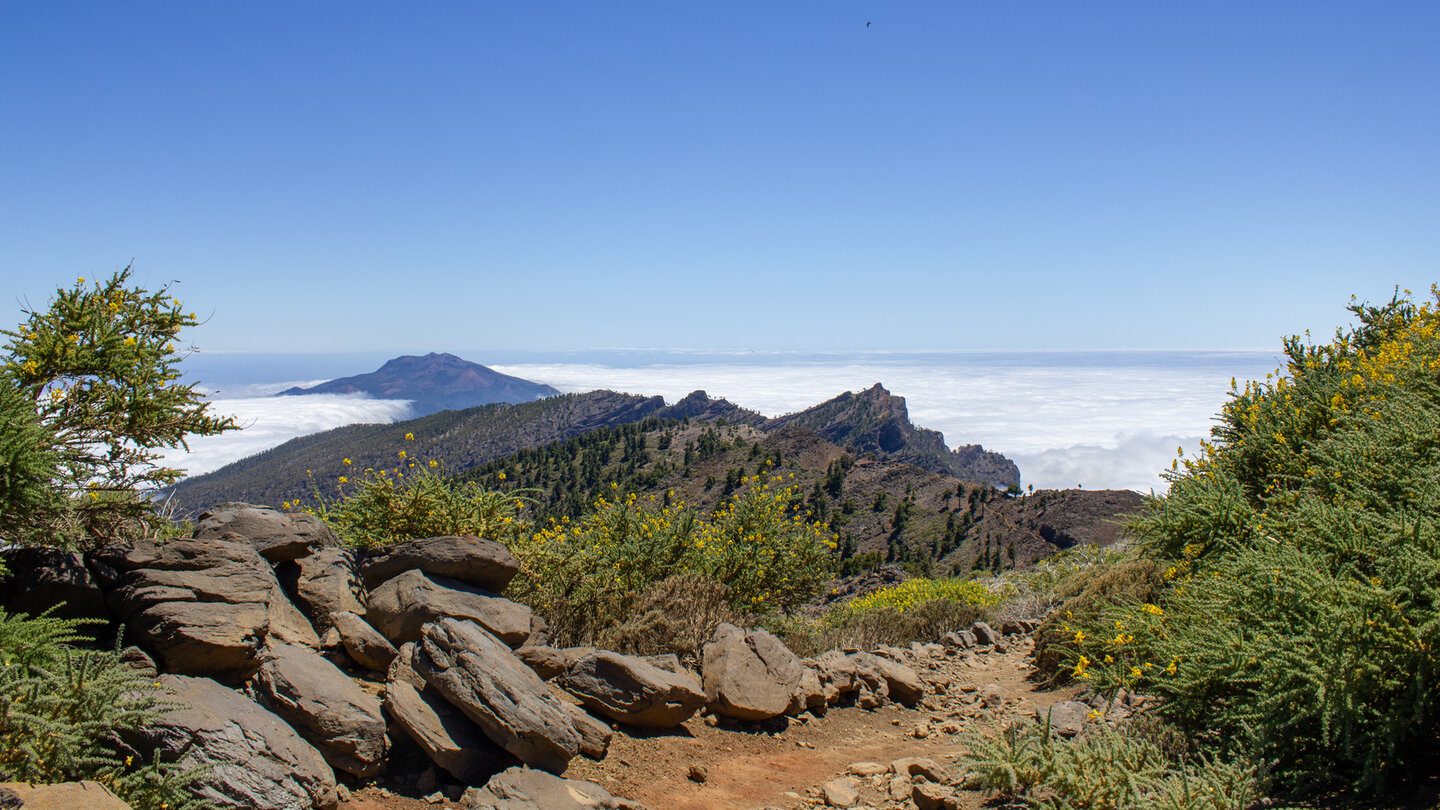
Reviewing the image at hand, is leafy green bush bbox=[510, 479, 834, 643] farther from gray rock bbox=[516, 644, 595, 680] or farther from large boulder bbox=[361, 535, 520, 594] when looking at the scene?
gray rock bbox=[516, 644, 595, 680]

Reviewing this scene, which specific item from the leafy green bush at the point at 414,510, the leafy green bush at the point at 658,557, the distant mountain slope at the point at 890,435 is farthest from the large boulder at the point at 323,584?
the distant mountain slope at the point at 890,435

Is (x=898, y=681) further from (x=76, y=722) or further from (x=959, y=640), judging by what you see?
(x=76, y=722)

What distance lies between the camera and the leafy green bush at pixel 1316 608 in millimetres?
4578

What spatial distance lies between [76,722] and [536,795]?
2.72 metres

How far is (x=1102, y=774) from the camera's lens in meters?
5.09

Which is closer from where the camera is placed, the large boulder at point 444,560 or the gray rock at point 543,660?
the gray rock at point 543,660

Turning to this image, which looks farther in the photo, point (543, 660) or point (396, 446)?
point (396, 446)

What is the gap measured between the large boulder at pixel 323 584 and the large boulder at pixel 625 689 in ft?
7.27

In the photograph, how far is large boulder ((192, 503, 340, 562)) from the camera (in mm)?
7113

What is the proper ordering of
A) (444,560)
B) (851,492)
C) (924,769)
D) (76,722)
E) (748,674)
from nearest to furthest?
1. (76,722)
2. (924,769)
3. (444,560)
4. (748,674)
5. (851,492)

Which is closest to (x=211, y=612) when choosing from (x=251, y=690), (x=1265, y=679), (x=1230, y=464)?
(x=251, y=690)

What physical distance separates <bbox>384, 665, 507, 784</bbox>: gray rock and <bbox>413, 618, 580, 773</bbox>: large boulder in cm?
12

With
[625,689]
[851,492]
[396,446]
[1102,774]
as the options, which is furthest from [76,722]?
[396,446]

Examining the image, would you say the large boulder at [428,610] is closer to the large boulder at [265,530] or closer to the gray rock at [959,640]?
the large boulder at [265,530]
